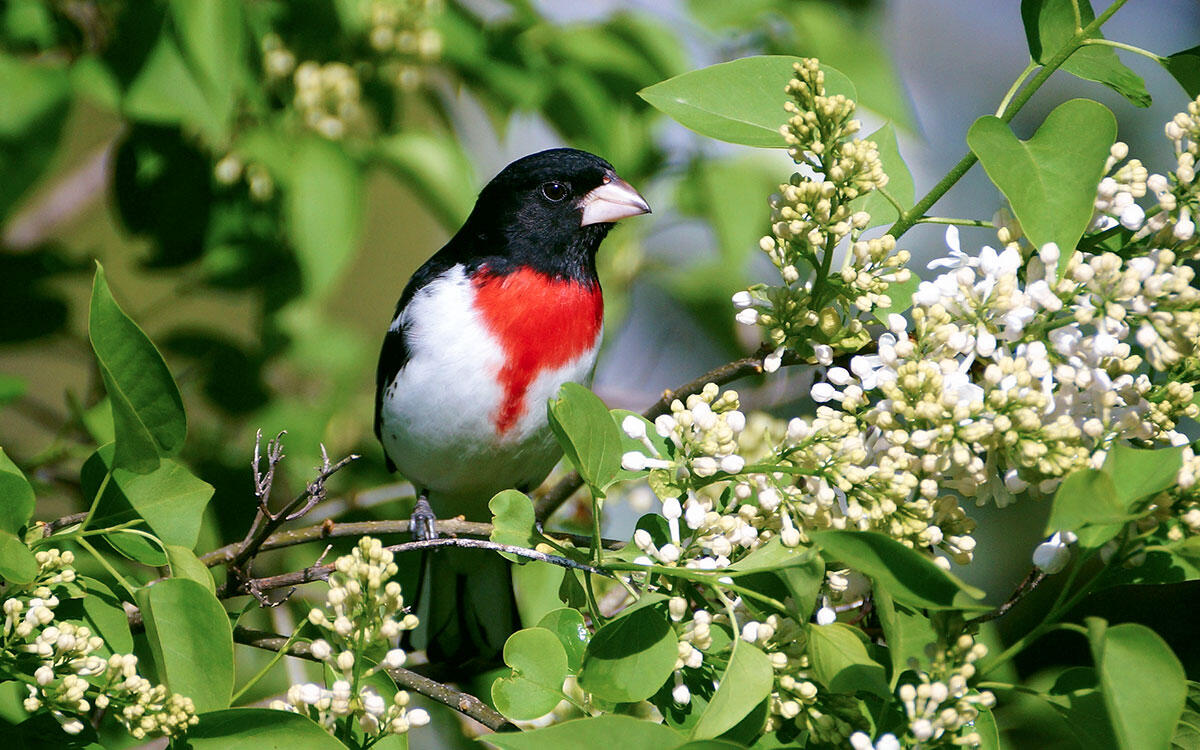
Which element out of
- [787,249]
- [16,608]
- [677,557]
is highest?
[787,249]

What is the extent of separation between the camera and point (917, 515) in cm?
118

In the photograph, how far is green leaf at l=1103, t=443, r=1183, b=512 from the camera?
104cm

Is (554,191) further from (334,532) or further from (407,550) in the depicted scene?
(407,550)

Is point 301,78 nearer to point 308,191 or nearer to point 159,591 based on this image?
point 308,191

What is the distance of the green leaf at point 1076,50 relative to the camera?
53.9 inches

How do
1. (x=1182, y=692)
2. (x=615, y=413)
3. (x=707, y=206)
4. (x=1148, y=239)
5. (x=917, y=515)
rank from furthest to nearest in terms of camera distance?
(x=707, y=206) → (x=615, y=413) → (x=1148, y=239) → (x=917, y=515) → (x=1182, y=692)

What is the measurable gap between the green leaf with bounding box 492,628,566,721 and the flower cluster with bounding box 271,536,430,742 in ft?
0.33

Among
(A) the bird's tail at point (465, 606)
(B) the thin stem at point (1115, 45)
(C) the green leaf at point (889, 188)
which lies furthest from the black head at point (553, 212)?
(B) the thin stem at point (1115, 45)

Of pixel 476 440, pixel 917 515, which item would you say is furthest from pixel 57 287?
pixel 917 515

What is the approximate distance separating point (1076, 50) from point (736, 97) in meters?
0.42

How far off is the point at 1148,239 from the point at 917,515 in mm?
491

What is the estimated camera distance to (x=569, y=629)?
133cm

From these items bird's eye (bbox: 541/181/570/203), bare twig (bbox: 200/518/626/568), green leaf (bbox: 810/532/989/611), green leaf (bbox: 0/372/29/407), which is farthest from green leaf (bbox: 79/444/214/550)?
bird's eye (bbox: 541/181/570/203)

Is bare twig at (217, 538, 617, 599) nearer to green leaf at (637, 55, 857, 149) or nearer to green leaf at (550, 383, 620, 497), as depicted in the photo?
green leaf at (550, 383, 620, 497)
